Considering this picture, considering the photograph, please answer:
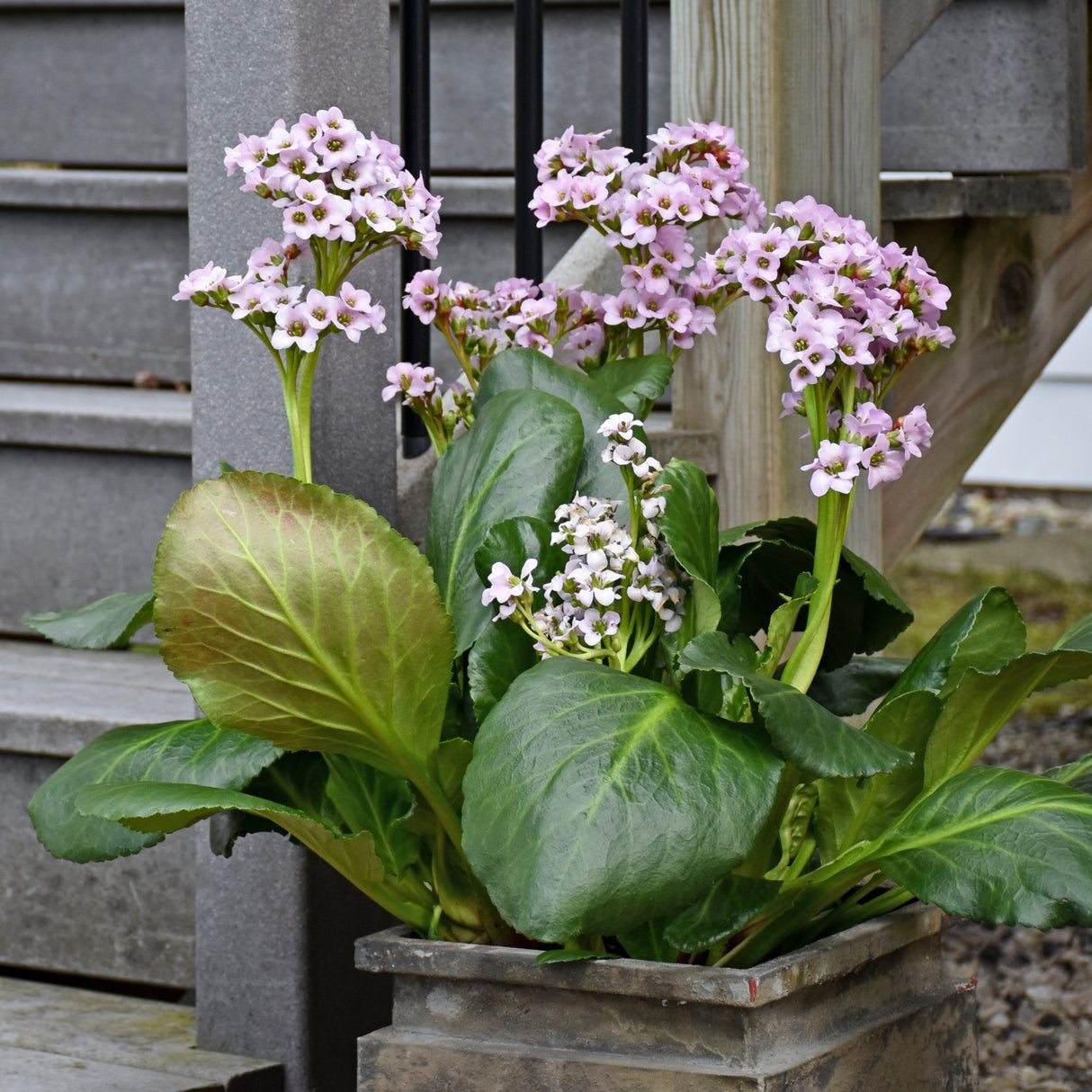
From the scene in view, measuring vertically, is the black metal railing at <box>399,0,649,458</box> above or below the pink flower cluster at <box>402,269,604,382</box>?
above

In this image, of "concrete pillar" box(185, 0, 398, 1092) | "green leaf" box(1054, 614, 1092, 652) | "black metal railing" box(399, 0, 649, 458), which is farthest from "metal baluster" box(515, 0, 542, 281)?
"green leaf" box(1054, 614, 1092, 652)

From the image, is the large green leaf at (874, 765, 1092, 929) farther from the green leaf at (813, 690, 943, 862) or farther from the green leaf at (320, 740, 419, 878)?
the green leaf at (320, 740, 419, 878)

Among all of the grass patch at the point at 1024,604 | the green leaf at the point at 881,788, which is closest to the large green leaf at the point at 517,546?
the green leaf at the point at 881,788

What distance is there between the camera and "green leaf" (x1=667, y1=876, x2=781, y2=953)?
89 cm

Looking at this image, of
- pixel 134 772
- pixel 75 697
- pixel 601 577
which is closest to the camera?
pixel 601 577

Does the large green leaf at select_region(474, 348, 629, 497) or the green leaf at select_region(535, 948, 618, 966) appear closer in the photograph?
the green leaf at select_region(535, 948, 618, 966)

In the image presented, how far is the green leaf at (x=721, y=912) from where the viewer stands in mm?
886

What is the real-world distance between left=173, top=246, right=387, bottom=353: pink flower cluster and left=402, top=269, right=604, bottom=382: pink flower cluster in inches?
4.9

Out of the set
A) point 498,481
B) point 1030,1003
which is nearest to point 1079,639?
point 498,481

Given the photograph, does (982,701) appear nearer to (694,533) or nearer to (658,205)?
(694,533)

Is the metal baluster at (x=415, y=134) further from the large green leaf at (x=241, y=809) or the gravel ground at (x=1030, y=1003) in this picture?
the gravel ground at (x=1030, y=1003)

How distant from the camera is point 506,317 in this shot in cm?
118

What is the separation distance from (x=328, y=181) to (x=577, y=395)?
0.23 m

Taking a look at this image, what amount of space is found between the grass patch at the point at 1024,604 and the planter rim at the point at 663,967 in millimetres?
2143
